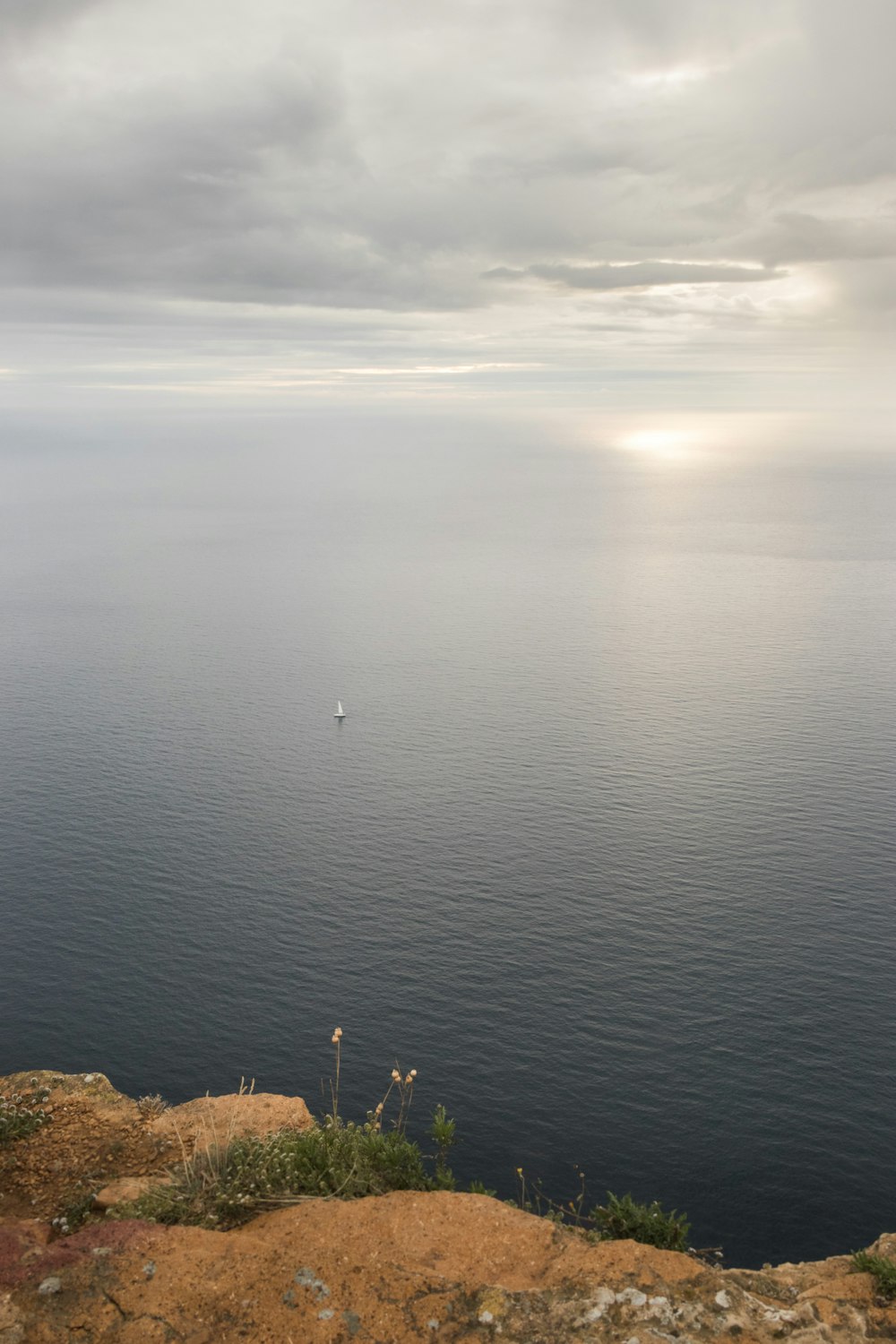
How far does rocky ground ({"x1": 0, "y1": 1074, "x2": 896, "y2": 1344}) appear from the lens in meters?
23.1

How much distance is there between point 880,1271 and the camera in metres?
25.8

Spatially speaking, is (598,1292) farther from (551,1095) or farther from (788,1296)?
(551,1095)

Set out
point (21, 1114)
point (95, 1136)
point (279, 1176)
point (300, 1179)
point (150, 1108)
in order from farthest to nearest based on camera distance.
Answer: point (150, 1108) → point (21, 1114) → point (95, 1136) → point (300, 1179) → point (279, 1176)

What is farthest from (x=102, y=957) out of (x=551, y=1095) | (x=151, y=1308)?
(x=151, y=1308)

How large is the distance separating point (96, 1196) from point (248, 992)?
66775 mm

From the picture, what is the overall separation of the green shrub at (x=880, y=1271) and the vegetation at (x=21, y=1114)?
91.1 feet

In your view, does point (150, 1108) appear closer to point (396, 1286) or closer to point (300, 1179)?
point (300, 1179)

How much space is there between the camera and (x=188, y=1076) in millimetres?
80688

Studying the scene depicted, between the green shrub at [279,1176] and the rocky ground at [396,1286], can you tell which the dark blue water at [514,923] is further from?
the rocky ground at [396,1286]

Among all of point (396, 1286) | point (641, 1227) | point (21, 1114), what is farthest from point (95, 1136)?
point (641, 1227)

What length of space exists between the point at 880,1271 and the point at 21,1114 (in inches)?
1140

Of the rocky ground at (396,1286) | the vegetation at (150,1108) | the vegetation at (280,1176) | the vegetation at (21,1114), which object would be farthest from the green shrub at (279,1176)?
the vegetation at (21,1114)

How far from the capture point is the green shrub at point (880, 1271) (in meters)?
25.4

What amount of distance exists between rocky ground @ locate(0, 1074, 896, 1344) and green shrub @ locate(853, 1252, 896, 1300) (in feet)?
1.08
